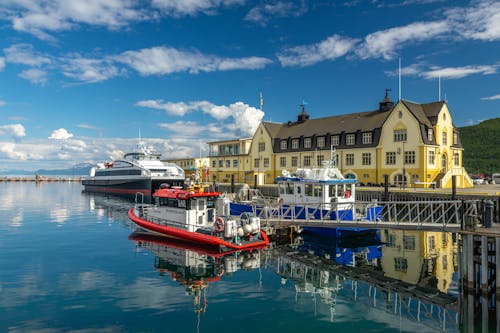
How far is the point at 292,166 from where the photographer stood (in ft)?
208

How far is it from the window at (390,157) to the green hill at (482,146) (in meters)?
76.5

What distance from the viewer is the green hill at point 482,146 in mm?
113562

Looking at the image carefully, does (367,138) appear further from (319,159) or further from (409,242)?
(409,242)

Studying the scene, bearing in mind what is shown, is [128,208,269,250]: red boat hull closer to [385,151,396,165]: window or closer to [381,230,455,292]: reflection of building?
[381,230,455,292]: reflection of building

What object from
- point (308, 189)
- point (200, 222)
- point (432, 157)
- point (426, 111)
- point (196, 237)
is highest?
point (426, 111)

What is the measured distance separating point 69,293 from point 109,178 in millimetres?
74425

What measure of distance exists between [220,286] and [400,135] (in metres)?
41.4

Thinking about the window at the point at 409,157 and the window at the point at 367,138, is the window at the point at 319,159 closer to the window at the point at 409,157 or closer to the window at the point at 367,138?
the window at the point at 367,138

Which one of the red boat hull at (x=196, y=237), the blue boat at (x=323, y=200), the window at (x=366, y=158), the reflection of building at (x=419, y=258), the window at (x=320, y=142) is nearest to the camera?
the reflection of building at (x=419, y=258)

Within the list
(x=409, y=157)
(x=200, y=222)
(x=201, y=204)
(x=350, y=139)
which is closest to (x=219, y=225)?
(x=200, y=222)

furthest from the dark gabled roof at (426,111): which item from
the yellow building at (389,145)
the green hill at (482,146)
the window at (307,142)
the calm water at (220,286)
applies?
the green hill at (482,146)

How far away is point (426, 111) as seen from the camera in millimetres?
52344

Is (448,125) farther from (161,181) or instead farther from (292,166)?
(161,181)

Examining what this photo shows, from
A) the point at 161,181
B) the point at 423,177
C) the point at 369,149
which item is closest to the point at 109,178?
the point at 161,181
